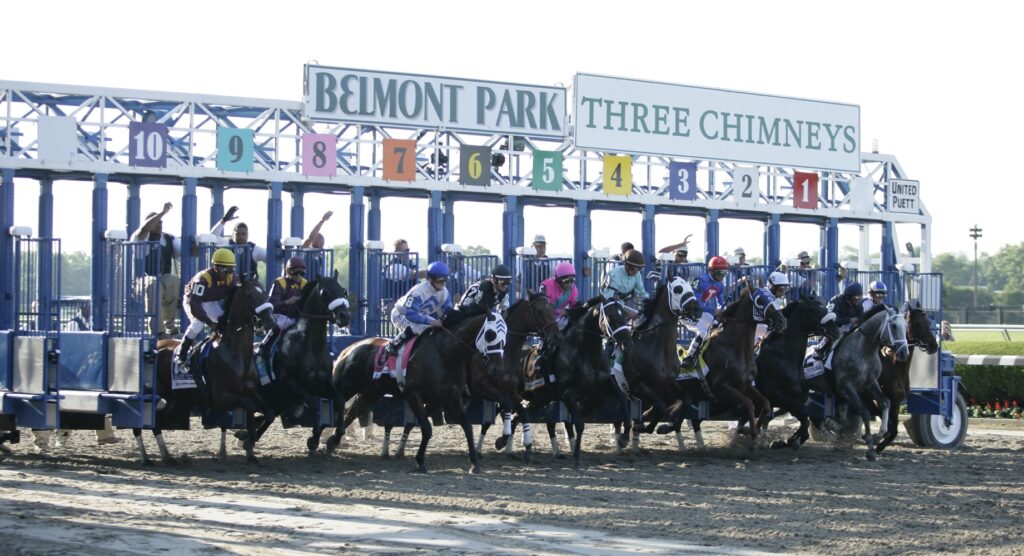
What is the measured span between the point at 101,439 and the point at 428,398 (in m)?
4.32

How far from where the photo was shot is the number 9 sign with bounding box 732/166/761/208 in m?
29.8

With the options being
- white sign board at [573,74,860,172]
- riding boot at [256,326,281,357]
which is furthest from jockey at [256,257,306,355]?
white sign board at [573,74,860,172]

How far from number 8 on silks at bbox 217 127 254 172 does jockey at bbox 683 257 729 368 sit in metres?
10.2

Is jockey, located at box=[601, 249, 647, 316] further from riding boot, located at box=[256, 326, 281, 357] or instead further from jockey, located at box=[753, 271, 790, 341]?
riding boot, located at box=[256, 326, 281, 357]

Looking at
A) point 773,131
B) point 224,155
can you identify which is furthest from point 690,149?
point 224,155

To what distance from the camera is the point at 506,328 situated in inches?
523

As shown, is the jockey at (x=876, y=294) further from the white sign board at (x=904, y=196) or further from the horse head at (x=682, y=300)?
the white sign board at (x=904, y=196)

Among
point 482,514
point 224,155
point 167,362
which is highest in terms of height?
point 224,155

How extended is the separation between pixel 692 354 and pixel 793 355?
43.9 inches

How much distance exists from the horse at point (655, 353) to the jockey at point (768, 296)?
0.94 metres

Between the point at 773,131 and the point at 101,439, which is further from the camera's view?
the point at 773,131

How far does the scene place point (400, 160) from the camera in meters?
25.3

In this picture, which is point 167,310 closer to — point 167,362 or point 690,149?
point 167,362

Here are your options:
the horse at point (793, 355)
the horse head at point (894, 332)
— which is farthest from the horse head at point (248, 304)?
the horse head at point (894, 332)
